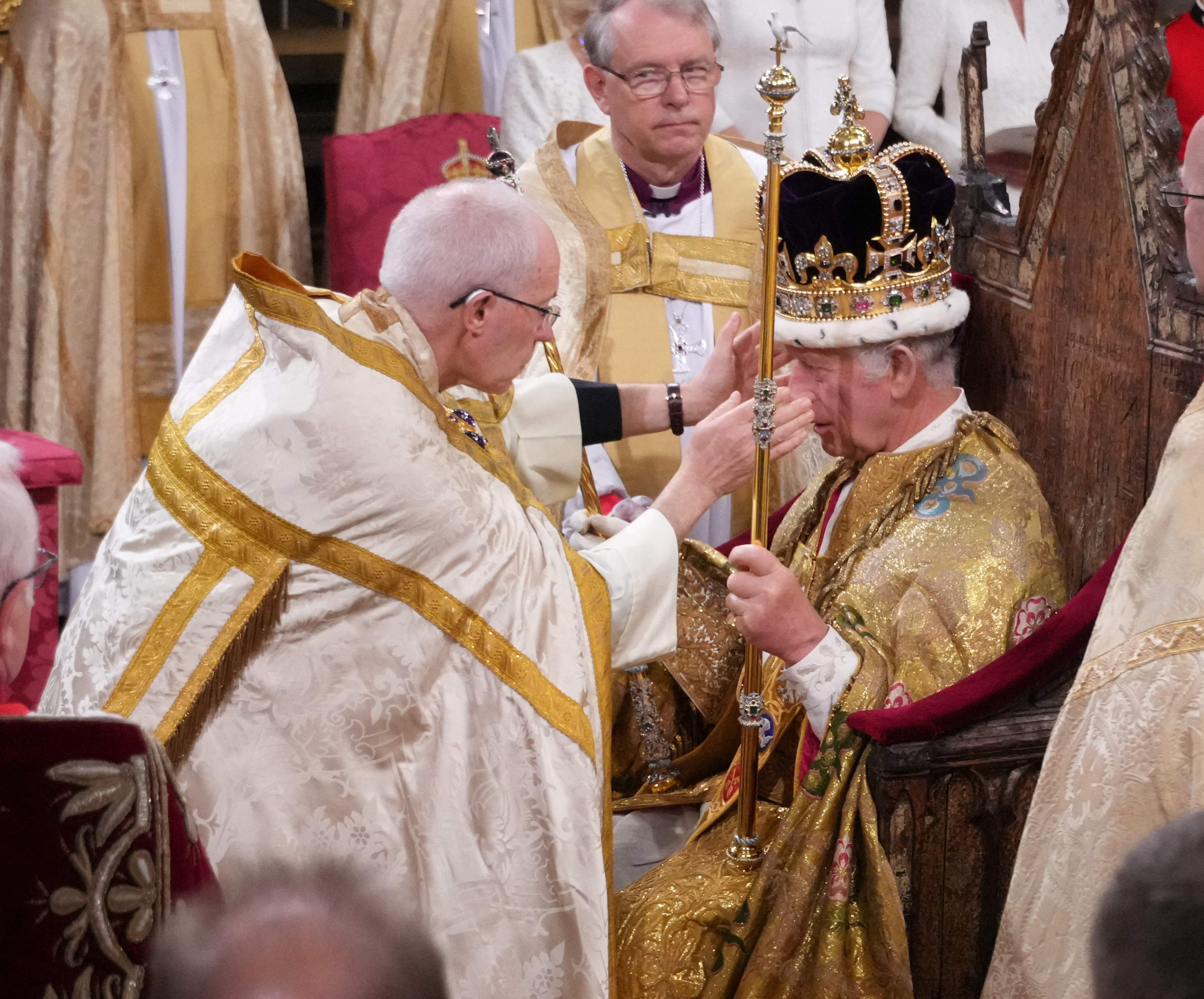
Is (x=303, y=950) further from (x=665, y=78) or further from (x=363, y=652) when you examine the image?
(x=665, y=78)

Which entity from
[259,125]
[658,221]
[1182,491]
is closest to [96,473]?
[259,125]

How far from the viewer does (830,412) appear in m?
3.00

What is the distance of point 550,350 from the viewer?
3652mm

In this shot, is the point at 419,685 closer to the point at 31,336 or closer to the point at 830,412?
the point at 830,412

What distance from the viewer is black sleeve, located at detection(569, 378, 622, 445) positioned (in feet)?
11.0

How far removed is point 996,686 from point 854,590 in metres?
0.42

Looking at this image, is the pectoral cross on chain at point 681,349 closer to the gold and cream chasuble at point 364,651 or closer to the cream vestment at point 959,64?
the cream vestment at point 959,64

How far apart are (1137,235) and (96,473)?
3.48 m

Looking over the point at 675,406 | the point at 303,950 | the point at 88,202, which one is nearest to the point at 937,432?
the point at 675,406

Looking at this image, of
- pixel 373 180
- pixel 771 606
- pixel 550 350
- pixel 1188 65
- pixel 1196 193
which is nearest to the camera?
pixel 1196 193

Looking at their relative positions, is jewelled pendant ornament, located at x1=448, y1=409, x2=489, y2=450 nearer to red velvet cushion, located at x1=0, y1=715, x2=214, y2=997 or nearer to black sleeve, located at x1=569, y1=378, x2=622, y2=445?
black sleeve, located at x1=569, y1=378, x2=622, y2=445

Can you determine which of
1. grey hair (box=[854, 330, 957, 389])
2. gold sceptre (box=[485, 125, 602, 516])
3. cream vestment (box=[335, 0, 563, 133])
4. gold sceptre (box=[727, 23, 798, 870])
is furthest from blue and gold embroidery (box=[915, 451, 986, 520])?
cream vestment (box=[335, 0, 563, 133])

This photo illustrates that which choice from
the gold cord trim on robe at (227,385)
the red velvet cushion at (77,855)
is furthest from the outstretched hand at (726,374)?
the red velvet cushion at (77,855)

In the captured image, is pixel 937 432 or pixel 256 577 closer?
pixel 256 577
